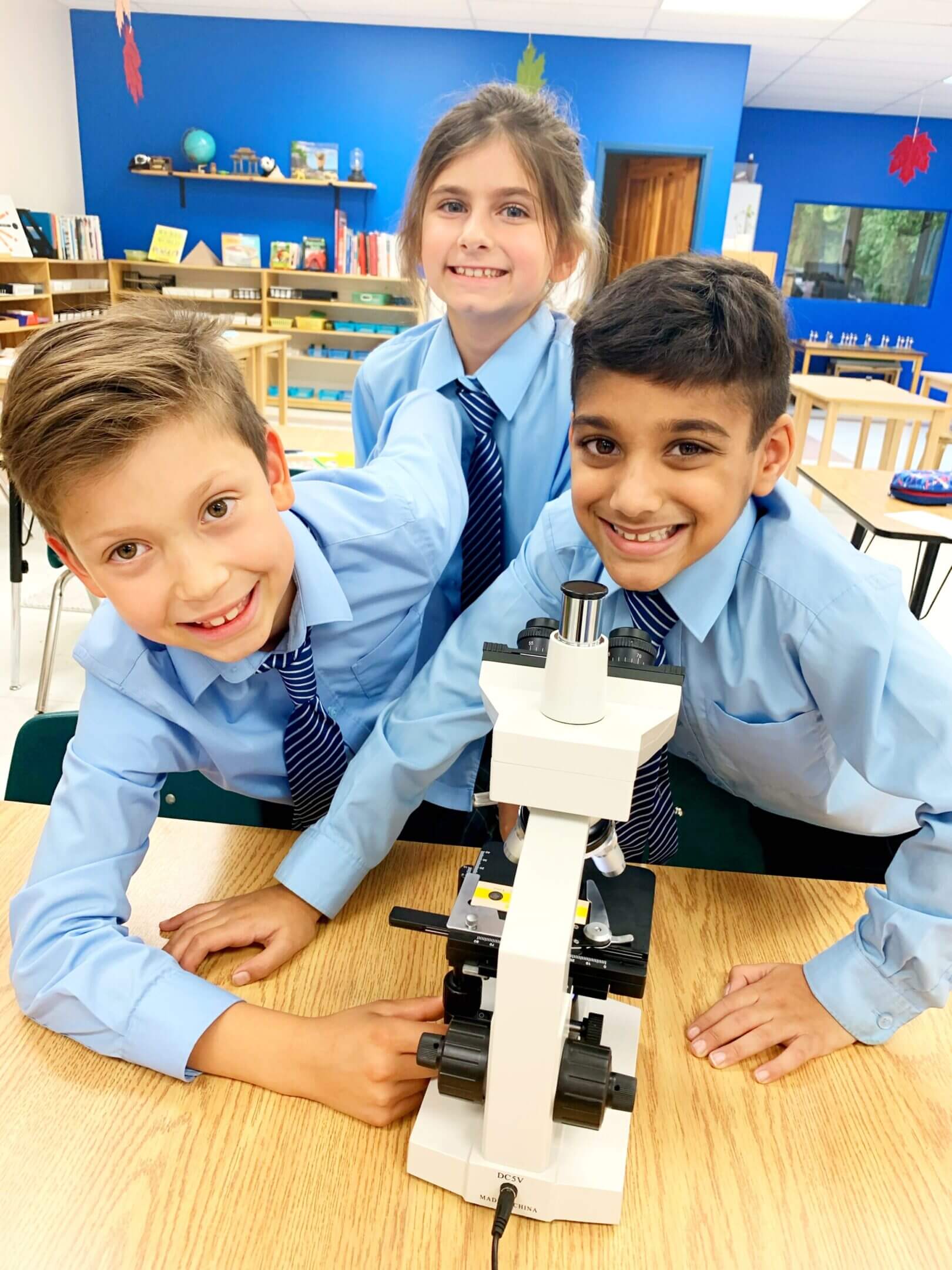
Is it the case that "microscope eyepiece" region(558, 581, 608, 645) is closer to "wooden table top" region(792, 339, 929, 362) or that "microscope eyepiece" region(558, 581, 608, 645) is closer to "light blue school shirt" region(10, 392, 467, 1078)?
"light blue school shirt" region(10, 392, 467, 1078)

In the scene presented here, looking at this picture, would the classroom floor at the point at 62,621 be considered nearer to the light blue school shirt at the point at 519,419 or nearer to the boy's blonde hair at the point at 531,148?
the light blue school shirt at the point at 519,419

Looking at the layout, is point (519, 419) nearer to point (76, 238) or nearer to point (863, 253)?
point (76, 238)

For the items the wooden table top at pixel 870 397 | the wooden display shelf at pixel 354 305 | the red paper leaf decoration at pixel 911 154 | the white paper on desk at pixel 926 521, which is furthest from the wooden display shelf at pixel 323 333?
the white paper on desk at pixel 926 521

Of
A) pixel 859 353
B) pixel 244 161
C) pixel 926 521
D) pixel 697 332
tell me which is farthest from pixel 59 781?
pixel 859 353

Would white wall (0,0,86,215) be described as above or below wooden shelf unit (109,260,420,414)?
above

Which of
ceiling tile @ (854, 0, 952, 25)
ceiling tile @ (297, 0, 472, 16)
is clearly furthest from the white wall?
ceiling tile @ (854, 0, 952, 25)

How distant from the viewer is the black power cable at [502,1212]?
59 centimetres

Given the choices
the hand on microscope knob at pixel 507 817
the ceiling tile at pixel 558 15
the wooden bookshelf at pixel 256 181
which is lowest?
the hand on microscope knob at pixel 507 817

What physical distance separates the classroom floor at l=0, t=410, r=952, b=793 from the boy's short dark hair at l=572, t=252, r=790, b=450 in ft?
3.73

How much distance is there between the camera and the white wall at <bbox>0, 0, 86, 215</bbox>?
21.5ft

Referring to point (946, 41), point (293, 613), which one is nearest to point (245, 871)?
point (293, 613)

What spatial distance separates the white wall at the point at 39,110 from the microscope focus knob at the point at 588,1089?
7721 mm

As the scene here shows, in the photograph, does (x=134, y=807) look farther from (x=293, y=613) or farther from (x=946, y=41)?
(x=946, y=41)

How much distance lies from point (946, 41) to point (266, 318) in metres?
5.48
